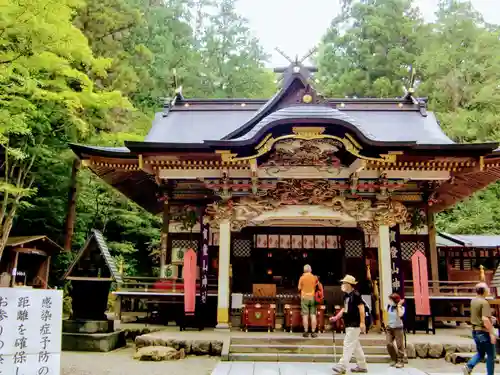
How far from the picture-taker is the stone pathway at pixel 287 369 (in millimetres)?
6777

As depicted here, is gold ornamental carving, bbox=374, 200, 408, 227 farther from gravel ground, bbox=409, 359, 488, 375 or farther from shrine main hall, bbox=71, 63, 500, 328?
gravel ground, bbox=409, 359, 488, 375

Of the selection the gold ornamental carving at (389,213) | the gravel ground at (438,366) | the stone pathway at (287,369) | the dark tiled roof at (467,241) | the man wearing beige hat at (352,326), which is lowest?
the gravel ground at (438,366)

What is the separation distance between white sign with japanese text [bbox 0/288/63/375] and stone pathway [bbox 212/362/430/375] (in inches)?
126

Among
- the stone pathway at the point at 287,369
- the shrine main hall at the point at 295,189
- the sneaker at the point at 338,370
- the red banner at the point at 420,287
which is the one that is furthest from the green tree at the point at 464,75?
the sneaker at the point at 338,370

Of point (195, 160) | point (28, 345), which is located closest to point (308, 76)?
point (195, 160)

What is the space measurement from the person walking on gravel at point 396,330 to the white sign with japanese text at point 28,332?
5.38 meters

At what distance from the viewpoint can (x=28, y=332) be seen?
13.2 feet

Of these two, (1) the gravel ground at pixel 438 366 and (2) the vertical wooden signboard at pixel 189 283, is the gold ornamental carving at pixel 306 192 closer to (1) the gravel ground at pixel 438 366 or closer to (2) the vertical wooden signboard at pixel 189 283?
(2) the vertical wooden signboard at pixel 189 283

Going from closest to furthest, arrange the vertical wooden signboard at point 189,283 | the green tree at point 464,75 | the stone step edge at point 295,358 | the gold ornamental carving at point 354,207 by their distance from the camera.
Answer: the stone step edge at point 295,358 → the vertical wooden signboard at point 189,283 → the gold ornamental carving at point 354,207 → the green tree at point 464,75

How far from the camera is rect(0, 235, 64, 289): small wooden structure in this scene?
1514 cm

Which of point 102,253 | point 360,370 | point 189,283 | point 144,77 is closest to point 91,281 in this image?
point 102,253

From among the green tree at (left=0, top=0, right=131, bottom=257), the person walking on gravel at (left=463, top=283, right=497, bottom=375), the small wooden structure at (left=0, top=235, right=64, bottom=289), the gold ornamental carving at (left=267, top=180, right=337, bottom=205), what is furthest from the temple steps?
the small wooden structure at (left=0, top=235, right=64, bottom=289)

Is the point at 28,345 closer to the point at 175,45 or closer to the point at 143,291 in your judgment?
the point at 143,291

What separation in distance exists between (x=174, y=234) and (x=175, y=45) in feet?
72.4
